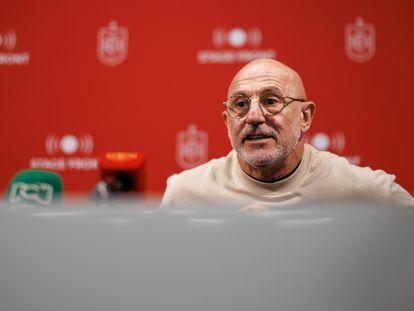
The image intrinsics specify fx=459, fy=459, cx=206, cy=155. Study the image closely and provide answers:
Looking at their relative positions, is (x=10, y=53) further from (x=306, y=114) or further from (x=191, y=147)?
(x=306, y=114)

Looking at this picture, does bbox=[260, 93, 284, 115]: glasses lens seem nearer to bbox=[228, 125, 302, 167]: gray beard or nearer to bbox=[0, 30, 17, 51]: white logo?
bbox=[228, 125, 302, 167]: gray beard

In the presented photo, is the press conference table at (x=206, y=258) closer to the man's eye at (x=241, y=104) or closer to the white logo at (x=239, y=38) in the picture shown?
the man's eye at (x=241, y=104)

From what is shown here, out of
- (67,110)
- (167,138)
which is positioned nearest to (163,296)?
(167,138)

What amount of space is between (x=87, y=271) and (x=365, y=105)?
1.81 metres

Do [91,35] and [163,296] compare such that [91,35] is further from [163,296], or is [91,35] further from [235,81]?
[163,296]

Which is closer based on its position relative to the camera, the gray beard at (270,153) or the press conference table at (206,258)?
the press conference table at (206,258)

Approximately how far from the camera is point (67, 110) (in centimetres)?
210

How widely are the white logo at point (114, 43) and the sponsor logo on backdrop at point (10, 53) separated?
364 mm

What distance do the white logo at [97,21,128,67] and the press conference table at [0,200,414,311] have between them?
1.81m

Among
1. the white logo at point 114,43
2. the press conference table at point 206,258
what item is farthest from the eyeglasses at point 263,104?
the press conference table at point 206,258

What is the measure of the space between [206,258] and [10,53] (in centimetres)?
202

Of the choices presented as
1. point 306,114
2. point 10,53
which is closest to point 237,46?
point 306,114

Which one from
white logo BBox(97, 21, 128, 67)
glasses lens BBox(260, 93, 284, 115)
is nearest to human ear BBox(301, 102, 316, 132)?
glasses lens BBox(260, 93, 284, 115)

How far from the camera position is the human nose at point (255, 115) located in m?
1.32
